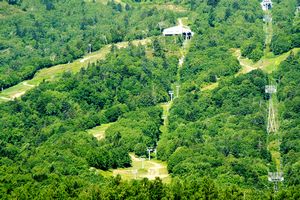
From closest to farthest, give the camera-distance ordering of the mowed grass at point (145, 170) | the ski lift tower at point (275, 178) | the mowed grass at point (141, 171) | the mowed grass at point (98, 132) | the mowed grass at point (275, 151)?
the ski lift tower at point (275, 178)
the mowed grass at point (141, 171)
the mowed grass at point (145, 170)
the mowed grass at point (275, 151)
the mowed grass at point (98, 132)

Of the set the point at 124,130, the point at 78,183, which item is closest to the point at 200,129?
the point at 124,130

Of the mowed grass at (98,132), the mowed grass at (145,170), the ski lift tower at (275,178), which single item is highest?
the ski lift tower at (275,178)

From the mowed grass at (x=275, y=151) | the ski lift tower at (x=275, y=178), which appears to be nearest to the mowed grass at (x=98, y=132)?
the mowed grass at (x=275, y=151)

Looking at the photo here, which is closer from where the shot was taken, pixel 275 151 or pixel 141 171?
pixel 141 171

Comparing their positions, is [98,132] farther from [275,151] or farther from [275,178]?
[275,178]

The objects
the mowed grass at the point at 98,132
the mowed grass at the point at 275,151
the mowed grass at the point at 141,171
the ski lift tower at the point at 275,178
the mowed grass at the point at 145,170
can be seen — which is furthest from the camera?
the mowed grass at the point at 98,132

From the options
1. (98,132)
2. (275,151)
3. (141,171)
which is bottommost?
(98,132)

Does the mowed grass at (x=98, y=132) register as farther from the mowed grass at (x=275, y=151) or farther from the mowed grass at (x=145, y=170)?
the mowed grass at (x=275, y=151)

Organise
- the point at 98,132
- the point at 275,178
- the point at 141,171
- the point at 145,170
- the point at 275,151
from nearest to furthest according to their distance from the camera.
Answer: the point at 275,178, the point at 141,171, the point at 145,170, the point at 275,151, the point at 98,132

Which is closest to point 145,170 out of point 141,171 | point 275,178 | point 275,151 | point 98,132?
point 141,171

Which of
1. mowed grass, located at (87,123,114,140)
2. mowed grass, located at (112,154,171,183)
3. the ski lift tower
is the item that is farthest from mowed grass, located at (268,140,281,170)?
mowed grass, located at (87,123,114,140)

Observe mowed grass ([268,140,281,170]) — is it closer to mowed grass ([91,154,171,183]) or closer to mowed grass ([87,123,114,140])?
mowed grass ([91,154,171,183])
